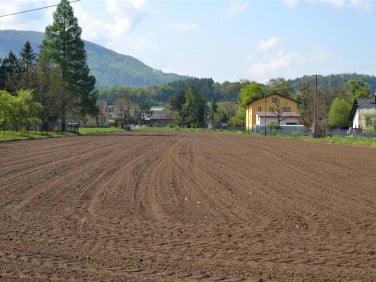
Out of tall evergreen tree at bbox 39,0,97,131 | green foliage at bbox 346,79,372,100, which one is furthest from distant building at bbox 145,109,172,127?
tall evergreen tree at bbox 39,0,97,131

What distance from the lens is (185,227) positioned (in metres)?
8.98

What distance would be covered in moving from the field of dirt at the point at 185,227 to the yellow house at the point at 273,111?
7895 cm

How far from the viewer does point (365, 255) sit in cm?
721

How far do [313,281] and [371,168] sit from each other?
1595cm

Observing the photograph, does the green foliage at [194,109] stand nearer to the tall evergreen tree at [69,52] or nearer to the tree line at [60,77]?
the tree line at [60,77]

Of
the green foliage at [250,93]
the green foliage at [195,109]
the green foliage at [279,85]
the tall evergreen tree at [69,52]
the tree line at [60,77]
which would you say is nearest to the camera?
the tree line at [60,77]

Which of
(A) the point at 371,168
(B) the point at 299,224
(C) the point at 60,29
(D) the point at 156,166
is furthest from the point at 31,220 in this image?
(C) the point at 60,29

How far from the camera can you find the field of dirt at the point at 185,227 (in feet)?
21.2

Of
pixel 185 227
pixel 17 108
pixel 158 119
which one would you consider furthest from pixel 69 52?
pixel 158 119

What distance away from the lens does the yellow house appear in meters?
95.0

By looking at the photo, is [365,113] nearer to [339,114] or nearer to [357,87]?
[339,114]

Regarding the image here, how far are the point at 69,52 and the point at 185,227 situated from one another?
62.7 meters

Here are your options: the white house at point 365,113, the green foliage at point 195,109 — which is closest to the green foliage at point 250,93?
the green foliage at point 195,109

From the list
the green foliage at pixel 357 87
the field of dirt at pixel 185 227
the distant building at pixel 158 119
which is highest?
the green foliage at pixel 357 87
